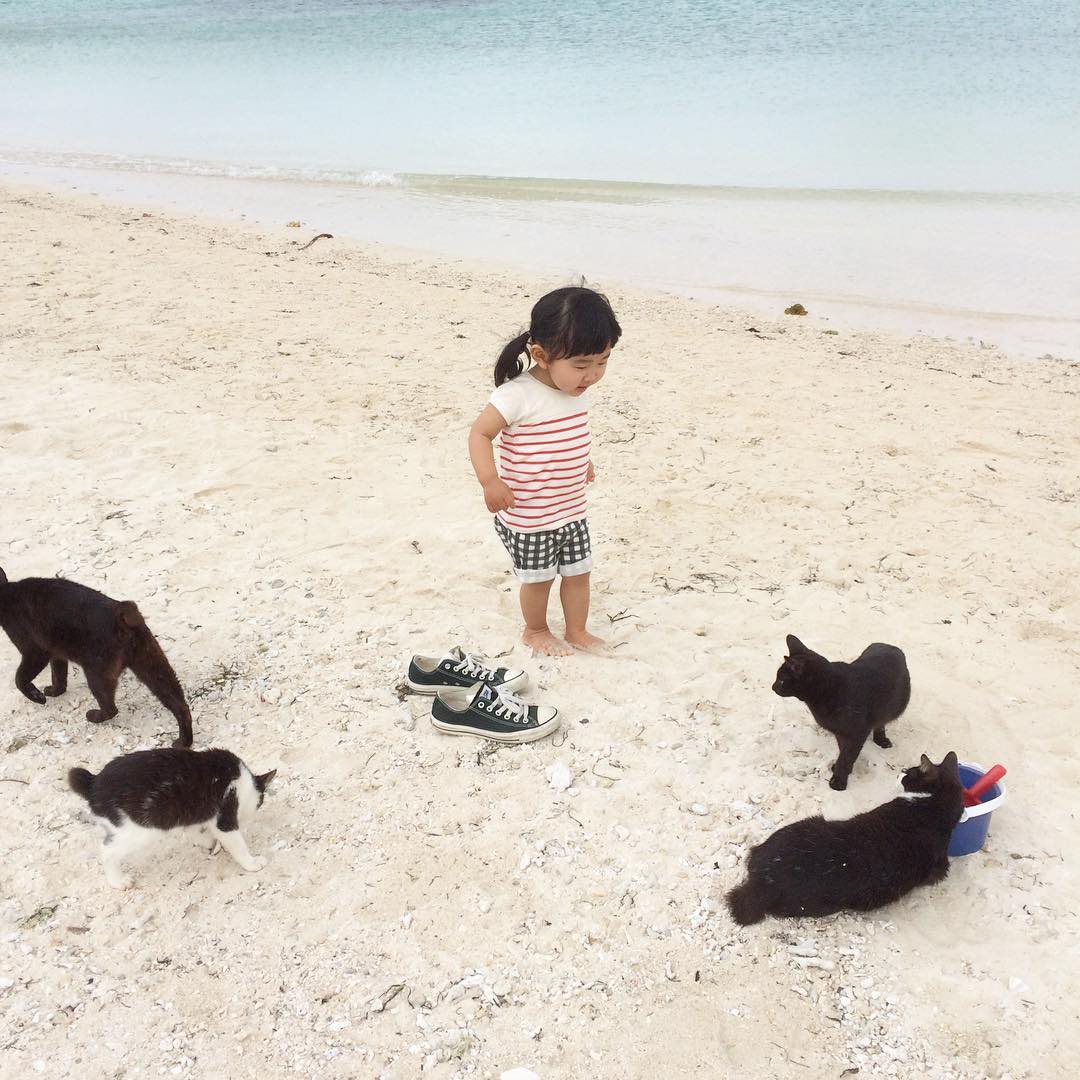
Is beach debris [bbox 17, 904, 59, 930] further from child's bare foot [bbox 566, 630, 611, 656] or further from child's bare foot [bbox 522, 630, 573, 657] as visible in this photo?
Answer: child's bare foot [bbox 566, 630, 611, 656]

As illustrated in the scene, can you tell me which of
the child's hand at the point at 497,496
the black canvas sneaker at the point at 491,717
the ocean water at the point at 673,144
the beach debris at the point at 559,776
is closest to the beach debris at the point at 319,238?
the ocean water at the point at 673,144

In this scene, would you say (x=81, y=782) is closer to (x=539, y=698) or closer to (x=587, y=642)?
(x=539, y=698)

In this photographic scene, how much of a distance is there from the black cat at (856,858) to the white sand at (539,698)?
0.11 meters

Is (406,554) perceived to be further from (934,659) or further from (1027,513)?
(1027,513)

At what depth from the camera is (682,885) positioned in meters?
2.88

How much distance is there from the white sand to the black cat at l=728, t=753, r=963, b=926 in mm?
105

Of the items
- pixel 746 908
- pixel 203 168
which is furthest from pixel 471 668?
pixel 203 168

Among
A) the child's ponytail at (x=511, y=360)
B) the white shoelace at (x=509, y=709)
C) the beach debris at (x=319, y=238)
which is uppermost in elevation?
the child's ponytail at (x=511, y=360)

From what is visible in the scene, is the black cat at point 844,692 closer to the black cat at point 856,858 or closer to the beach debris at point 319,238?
the black cat at point 856,858

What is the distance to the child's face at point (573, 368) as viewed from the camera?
3279mm

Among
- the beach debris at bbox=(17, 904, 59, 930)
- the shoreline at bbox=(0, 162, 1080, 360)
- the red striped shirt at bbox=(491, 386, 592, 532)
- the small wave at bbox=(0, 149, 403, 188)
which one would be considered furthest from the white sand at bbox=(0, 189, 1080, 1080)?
the small wave at bbox=(0, 149, 403, 188)

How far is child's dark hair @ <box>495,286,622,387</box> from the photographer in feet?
10.4

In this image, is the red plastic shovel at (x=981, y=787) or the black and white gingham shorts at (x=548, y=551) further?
the black and white gingham shorts at (x=548, y=551)

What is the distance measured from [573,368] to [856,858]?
1.95 meters
